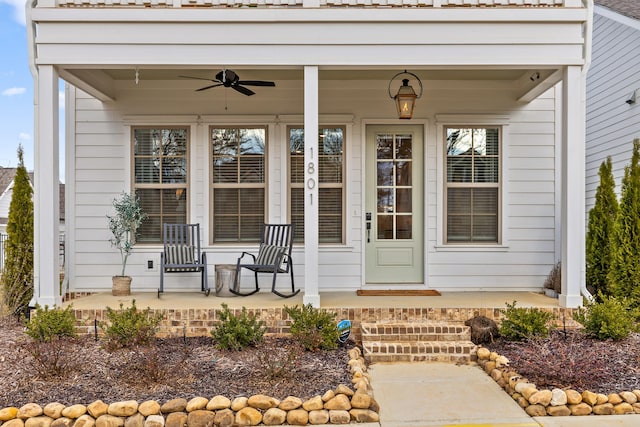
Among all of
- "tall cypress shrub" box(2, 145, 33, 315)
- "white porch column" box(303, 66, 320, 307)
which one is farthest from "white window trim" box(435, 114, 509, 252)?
"tall cypress shrub" box(2, 145, 33, 315)

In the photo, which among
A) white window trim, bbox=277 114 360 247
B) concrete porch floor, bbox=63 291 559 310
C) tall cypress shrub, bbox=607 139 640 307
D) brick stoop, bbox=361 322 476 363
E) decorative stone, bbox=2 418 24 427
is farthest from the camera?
white window trim, bbox=277 114 360 247

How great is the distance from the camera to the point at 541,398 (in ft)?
10.8

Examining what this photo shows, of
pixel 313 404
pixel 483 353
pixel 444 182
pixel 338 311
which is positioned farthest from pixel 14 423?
pixel 444 182

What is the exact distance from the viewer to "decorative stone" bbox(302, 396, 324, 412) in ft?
10.5

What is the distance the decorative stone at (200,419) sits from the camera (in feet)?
10.2

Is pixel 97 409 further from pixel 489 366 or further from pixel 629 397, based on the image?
pixel 629 397

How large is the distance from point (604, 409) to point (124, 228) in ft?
16.5

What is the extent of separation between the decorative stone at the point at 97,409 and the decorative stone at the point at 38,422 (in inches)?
9.2

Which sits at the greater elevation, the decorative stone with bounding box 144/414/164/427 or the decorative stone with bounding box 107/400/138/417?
the decorative stone with bounding box 107/400/138/417

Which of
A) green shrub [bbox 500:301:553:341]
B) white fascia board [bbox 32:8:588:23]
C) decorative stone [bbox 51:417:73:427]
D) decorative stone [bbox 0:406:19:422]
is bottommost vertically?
decorative stone [bbox 51:417:73:427]

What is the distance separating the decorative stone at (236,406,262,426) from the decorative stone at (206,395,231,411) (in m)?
0.09

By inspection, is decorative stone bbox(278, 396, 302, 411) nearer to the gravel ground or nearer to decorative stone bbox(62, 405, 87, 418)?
the gravel ground

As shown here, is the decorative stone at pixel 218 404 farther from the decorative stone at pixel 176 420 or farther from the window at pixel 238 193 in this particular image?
the window at pixel 238 193

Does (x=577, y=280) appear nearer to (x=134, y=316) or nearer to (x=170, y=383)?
(x=170, y=383)
